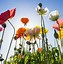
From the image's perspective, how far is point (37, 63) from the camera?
1.35 m

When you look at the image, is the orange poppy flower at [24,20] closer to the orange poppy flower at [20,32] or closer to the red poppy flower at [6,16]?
the orange poppy flower at [20,32]

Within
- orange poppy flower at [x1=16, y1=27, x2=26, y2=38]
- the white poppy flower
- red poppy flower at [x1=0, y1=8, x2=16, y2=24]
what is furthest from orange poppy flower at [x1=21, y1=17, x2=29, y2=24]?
red poppy flower at [x1=0, y1=8, x2=16, y2=24]

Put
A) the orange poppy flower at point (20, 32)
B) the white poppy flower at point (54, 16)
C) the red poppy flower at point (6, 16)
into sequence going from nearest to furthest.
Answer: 1. the red poppy flower at point (6, 16)
2. the white poppy flower at point (54, 16)
3. the orange poppy flower at point (20, 32)

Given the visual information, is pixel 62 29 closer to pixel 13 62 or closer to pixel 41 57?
pixel 41 57

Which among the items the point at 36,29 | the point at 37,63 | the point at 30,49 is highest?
the point at 36,29

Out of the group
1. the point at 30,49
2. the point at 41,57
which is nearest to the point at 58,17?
the point at 41,57

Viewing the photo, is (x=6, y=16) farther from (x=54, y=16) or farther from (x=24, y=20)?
(x=24, y=20)

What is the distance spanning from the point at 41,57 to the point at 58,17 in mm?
266

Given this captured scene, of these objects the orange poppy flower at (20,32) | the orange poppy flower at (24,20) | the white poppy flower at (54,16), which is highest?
the orange poppy flower at (24,20)

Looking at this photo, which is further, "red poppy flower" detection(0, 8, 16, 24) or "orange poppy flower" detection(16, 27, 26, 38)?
"orange poppy flower" detection(16, 27, 26, 38)

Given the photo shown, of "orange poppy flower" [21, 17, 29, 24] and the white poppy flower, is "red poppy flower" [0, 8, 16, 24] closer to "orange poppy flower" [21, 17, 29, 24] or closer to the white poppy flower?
the white poppy flower

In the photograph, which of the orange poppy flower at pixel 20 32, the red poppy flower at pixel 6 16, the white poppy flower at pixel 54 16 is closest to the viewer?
the red poppy flower at pixel 6 16

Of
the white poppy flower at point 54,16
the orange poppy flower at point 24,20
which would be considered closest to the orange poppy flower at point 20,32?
the orange poppy flower at point 24,20

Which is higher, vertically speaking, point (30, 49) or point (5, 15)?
point (5, 15)
